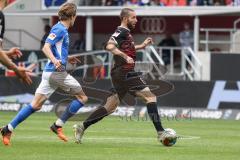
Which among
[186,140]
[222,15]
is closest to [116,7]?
[222,15]

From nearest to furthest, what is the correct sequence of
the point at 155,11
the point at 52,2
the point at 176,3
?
the point at 155,11
the point at 176,3
the point at 52,2

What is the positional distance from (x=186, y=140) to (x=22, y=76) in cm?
649

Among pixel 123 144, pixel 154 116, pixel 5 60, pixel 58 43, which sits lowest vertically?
pixel 123 144

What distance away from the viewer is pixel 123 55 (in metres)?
16.2

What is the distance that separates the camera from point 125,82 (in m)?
16.7

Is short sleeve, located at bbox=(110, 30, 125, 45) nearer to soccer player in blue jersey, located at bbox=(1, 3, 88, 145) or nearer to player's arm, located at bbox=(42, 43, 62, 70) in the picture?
soccer player in blue jersey, located at bbox=(1, 3, 88, 145)

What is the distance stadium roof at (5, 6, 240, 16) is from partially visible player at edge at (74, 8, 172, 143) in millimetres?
21035

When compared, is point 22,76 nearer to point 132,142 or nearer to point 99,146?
point 99,146

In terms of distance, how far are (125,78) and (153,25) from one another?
25.3 meters

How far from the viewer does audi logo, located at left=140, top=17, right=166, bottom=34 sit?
41.5 m

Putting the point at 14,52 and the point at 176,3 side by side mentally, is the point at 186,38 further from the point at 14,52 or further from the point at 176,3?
the point at 14,52

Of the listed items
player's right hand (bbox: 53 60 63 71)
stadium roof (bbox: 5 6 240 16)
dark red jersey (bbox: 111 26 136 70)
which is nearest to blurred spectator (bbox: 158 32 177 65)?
stadium roof (bbox: 5 6 240 16)

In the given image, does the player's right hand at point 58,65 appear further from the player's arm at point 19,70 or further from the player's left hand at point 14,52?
the player's arm at point 19,70

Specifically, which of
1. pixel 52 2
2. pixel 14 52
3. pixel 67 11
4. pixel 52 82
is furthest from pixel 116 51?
pixel 52 2
